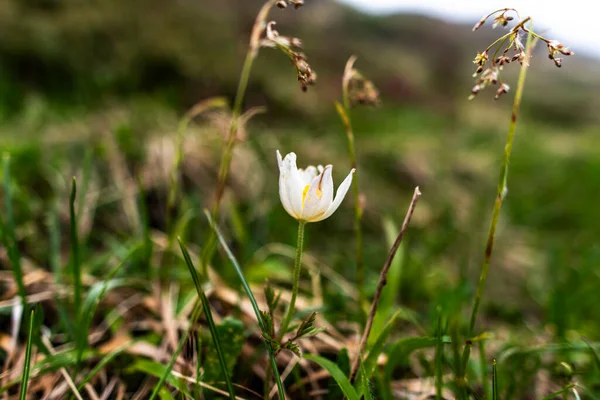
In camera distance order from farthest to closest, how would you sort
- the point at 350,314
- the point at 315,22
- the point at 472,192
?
1. the point at 315,22
2. the point at 472,192
3. the point at 350,314

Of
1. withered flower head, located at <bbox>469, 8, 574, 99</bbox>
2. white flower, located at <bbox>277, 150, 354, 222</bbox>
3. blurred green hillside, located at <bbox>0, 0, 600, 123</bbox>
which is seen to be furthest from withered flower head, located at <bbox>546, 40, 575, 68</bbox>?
blurred green hillside, located at <bbox>0, 0, 600, 123</bbox>

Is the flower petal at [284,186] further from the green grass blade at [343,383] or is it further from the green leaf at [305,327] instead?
the green grass blade at [343,383]

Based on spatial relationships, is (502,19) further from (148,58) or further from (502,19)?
(148,58)

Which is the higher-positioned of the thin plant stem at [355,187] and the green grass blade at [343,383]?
the thin plant stem at [355,187]

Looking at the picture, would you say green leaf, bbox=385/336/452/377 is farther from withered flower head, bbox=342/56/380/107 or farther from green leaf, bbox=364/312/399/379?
withered flower head, bbox=342/56/380/107

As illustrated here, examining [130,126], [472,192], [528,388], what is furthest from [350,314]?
[472,192]

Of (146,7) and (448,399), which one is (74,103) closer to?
(146,7)

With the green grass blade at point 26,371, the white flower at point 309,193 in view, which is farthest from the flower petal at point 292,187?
the green grass blade at point 26,371
